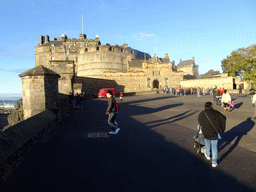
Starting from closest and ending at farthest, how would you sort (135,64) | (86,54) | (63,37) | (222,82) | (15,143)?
1. (15,143)
2. (222,82)
3. (86,54)
4. (135,64)
5. (63,37)

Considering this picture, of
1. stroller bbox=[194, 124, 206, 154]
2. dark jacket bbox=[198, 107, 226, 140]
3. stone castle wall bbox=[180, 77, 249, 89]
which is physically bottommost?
stroller bbox=[194, 124, 206, 154]

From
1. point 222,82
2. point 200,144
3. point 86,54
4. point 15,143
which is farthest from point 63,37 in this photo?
point 200,144

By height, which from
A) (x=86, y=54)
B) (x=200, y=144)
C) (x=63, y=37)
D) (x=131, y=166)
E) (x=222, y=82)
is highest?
(x=63, y=37)

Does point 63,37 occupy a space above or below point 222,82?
above

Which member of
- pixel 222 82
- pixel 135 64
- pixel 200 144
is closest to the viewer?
pixel 200 144

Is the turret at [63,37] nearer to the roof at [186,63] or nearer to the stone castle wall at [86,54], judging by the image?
the stone castle wall at [86,54]

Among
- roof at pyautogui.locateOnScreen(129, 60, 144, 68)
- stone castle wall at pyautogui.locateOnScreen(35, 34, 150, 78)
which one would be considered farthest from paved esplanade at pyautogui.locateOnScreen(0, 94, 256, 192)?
roof at pyautogui.locateOnScreen(129, 60, 144, 68)

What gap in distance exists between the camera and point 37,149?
4.86 metres

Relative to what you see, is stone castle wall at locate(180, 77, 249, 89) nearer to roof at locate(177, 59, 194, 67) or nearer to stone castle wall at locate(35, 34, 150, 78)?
stone castle wall at locate(35, 34, 150, 78)

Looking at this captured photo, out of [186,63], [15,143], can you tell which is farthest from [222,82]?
[186,63]

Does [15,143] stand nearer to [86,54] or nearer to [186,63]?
[86,54]

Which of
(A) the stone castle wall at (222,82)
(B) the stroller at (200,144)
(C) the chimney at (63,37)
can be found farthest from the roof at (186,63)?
(B) the stroller at (200,144)

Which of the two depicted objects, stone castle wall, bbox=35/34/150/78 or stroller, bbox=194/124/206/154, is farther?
stone castle wall, bbox=35/34/150/78

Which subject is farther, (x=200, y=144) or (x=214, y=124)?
Answer: (x=200, y=144)
